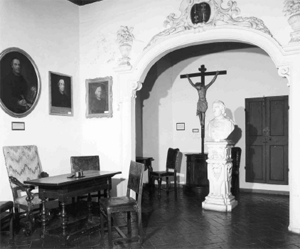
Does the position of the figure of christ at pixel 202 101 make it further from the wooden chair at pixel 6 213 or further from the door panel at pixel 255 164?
the wooden chair at pixel 6 213

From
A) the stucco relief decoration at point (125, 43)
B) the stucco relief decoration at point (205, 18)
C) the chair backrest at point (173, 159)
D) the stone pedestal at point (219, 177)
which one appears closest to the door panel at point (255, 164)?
the chair backrest at point (173, 159)

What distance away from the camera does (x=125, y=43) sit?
6039 millimetres

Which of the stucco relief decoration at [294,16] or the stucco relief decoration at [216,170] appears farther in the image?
the stucco relief decoration at [216,170]

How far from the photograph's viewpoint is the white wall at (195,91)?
7.75m

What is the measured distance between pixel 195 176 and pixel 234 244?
375cm

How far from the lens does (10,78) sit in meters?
5.15

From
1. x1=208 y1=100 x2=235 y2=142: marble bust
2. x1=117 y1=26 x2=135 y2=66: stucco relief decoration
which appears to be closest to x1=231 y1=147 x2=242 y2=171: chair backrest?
x1=208 y1=100 x2=235 y2=142: marble bust

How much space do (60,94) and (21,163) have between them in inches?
67.6

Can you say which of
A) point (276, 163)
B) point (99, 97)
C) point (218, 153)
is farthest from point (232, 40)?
point (276, 163)

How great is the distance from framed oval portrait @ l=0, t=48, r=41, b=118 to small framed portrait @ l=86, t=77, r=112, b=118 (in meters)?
1.16

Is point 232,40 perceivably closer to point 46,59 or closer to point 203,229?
point 203,229

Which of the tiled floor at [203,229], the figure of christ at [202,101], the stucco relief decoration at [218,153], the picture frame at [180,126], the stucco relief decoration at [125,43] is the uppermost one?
the stucco relief decoration at [125,43]

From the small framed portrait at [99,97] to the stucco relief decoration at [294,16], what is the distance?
11.3ft

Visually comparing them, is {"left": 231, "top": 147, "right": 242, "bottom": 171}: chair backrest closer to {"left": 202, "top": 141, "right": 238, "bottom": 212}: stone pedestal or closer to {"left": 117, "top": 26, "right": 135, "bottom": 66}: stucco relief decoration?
{"left": 202, "top": 141, "right": 238, "bottom": 212}: stone pedestal
